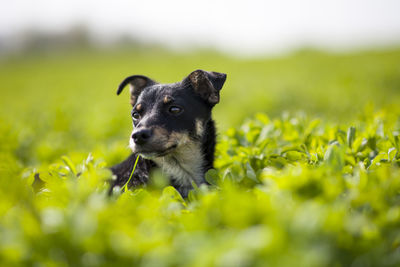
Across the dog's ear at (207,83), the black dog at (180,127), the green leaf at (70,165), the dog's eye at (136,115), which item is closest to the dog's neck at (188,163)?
the black dog at (180,127)

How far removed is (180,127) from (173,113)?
0.57ft

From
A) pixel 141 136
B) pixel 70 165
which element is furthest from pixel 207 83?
pixel 70 165

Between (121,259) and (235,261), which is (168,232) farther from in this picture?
(235,261)

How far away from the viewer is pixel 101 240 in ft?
4.42

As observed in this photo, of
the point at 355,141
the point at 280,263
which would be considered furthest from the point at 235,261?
the point at 355,141

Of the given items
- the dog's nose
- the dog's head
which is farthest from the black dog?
the dog's nose

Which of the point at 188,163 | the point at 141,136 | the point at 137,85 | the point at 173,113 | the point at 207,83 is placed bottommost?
the point at 188,163

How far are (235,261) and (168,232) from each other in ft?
1.59

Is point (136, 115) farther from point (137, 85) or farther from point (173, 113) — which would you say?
point (137, 85)

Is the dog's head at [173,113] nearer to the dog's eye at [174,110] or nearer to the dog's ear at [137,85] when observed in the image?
the dog's eye at [174,110]

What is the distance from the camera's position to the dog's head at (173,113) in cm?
317

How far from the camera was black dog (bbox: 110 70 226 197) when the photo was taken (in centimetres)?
337

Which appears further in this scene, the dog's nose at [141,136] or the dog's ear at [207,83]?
the dog's ear at [207,83]

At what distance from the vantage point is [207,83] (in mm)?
3678
